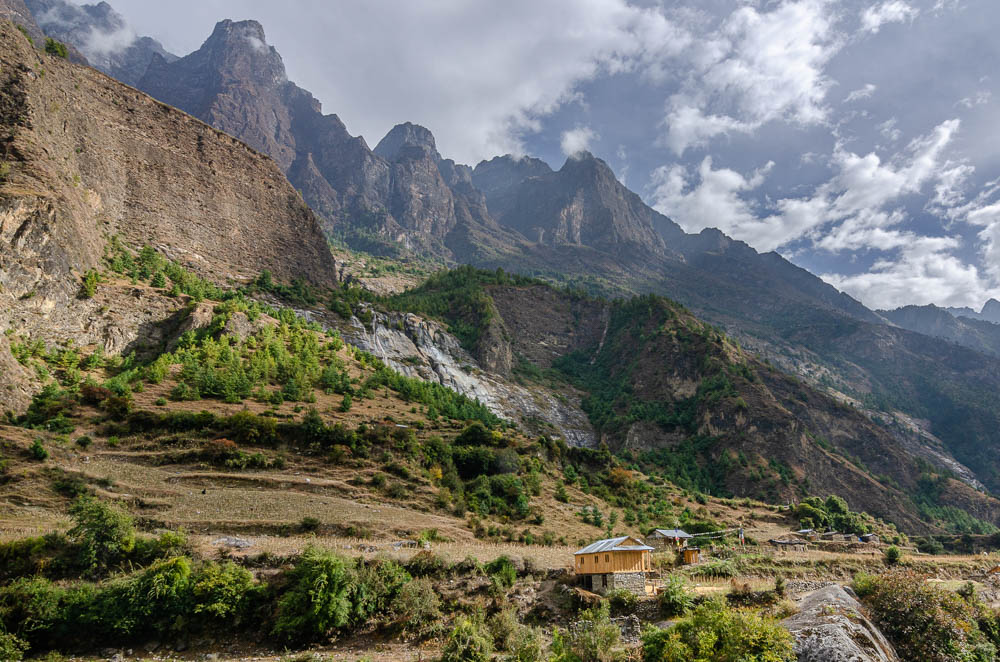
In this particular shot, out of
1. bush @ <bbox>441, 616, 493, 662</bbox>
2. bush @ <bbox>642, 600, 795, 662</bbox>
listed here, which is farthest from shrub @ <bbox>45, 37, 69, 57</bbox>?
bush @ <bbox>642, 600, 795, 662</bbox>

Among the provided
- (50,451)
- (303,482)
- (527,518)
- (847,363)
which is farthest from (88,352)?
(847,363)

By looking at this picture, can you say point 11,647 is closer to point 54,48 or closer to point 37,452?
point 37,452

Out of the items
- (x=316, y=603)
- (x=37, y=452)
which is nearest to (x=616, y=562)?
(x=316, y=603)

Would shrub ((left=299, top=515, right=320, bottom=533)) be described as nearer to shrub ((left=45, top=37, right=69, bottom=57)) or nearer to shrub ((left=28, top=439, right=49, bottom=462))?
shrub ((left=28, top=439, right=49, bottom=462))

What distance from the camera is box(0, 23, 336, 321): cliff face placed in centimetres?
4075

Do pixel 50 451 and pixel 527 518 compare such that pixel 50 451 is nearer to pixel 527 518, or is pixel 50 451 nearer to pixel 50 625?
pixel 50 625

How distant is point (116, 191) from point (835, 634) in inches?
3219

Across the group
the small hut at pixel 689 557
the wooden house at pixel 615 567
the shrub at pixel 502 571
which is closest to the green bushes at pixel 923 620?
the wooden house at pixel 615 567

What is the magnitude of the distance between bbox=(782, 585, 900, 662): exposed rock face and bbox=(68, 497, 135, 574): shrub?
25.6 meters

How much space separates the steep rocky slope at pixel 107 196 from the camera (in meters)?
40.1

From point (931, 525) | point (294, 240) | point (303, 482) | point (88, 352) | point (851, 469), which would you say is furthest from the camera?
point (294, 240)

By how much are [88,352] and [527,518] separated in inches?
1617

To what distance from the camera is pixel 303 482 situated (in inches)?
1286

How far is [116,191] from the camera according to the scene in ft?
207
